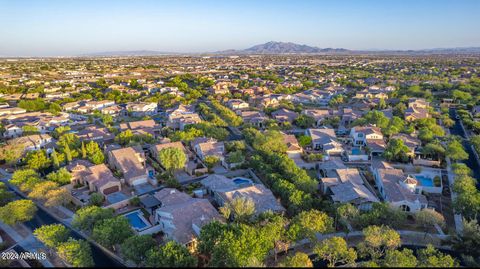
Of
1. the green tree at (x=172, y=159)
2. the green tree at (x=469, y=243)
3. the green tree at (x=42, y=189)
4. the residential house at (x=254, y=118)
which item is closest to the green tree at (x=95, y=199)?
the green tree at (x=42, y=189)

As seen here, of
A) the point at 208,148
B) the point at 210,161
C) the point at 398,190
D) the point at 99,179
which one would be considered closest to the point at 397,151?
the point at 398,190

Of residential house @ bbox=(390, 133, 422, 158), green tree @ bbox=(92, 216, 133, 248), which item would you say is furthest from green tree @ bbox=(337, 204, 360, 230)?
residential house @ bbox=(390, 133, 422, 158)

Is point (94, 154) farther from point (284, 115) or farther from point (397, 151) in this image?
point (397, 151)

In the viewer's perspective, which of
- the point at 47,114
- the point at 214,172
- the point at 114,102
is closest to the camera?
→ the point at 214,172

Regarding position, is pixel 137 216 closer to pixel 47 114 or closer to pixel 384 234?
pixel 384 234

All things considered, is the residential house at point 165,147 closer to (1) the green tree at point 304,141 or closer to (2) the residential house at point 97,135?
(2) the residential house at point 97,135

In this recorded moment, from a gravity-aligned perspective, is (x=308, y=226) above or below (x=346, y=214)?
above

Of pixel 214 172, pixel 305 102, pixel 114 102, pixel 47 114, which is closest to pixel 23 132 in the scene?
pixel 47 114
